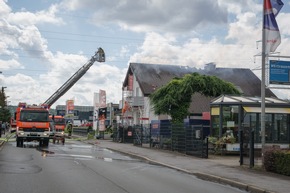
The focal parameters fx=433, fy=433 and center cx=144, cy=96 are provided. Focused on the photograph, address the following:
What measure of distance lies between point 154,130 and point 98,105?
2135 cm

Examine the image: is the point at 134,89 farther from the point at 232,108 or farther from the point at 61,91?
the point at 232,108

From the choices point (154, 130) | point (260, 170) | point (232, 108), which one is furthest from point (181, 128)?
point (260, 170)

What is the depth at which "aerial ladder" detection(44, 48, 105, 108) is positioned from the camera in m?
62.9

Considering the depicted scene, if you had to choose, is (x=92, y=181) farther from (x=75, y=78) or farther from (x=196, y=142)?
(x=75, y=78)

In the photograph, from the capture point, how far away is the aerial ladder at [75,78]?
206 ft

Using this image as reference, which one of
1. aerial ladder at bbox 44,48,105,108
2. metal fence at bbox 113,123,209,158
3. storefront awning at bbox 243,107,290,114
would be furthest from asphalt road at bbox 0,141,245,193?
aerial ladder at bbox 44,48,105,108

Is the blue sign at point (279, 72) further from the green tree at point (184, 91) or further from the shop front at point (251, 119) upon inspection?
the green tree at point (184, 91)

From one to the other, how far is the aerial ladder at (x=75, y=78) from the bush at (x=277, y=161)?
1915 inches

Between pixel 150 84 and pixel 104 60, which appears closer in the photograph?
pixel 150 84

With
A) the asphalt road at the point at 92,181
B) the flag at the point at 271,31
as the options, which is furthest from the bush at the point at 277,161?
the flag at the point at 271,31

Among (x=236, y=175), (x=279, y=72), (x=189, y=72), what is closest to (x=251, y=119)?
(x=279, y=72)

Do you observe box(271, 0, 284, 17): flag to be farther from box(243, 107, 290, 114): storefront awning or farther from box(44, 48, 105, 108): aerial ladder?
box(44, 48, 105, 108): aerial ladder

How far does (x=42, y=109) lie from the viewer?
3050 centimetres

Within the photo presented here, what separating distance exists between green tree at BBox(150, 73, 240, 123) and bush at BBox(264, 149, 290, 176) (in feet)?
60.6
